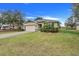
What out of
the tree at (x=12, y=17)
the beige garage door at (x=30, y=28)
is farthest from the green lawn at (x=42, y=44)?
the tree at (x=12, y=17)

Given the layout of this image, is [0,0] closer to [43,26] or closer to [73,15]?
[43,26]

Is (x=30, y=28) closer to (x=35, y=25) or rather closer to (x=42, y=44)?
(x=35, y=25)

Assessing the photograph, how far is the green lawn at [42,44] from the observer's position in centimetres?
A: 290

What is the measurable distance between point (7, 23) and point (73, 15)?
2.72 ft

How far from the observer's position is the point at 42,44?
2939 mm

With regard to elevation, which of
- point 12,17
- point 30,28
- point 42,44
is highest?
point 12,17

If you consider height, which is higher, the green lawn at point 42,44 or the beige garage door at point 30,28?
the beige garage door at point 30,28

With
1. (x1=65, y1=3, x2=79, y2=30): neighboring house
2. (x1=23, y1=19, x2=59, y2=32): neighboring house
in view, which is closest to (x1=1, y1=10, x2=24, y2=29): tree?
(x1=23, y1=19, x2=59, y2=32): neighboring house

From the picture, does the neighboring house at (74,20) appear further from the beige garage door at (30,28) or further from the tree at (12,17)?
the tree at (12,17)

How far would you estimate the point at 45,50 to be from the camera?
115 inches

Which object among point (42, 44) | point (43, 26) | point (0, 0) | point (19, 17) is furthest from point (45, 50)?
point (0, 0)

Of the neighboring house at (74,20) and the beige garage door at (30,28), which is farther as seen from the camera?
the beige garage door at (30,28)

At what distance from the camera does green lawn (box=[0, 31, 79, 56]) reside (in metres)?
2.90

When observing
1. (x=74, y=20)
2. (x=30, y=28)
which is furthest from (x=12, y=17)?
(x=74, y=20)
